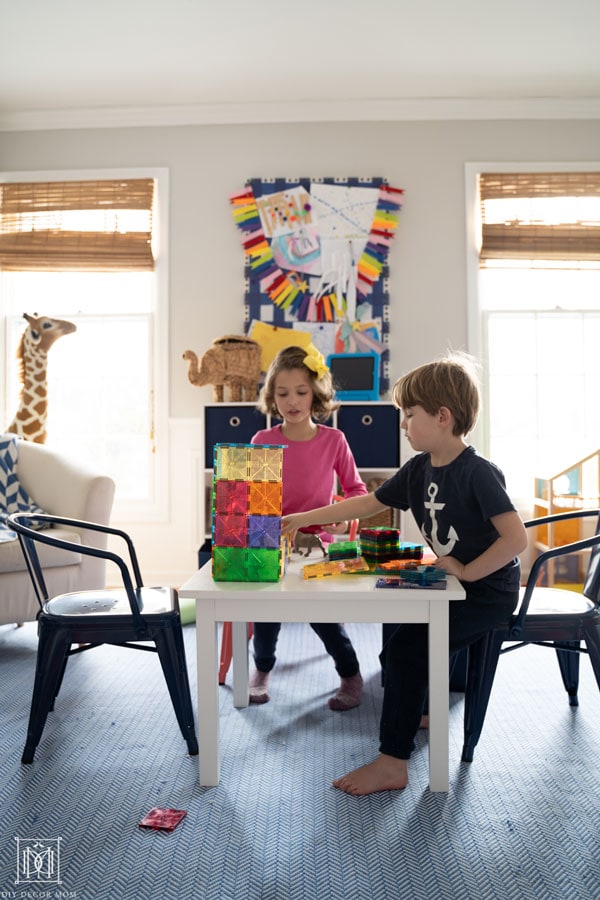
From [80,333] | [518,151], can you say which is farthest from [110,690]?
[518,151]

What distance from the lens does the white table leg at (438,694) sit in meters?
1.57

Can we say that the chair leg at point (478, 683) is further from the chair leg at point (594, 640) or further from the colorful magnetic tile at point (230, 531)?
the colorful magnetic tile at point (230, 531)

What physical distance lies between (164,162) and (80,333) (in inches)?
43.4

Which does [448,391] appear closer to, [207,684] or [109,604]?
[207,684]

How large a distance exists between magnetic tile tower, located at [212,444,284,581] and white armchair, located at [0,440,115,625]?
144cm

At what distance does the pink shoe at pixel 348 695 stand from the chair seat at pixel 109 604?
62cm

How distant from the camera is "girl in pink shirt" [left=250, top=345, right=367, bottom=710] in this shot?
226 centimetres

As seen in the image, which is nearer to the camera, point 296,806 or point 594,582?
point 296,806

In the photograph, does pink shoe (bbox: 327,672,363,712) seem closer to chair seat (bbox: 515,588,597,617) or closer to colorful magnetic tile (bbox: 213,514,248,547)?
chair seat (bbox: 515,588,597,617)

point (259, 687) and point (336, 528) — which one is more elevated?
point (336, 528)

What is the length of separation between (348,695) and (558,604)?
718 mm

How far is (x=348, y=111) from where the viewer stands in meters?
3.95

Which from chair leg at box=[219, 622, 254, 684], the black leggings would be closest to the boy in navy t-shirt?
the black leggings

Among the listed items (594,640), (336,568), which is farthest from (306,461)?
(594,640)
